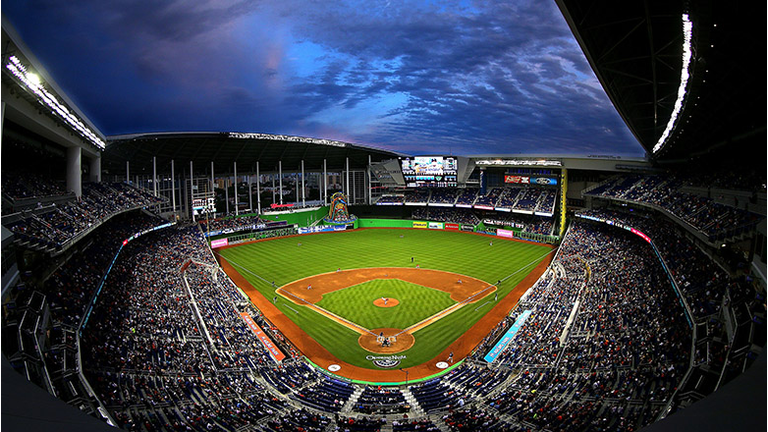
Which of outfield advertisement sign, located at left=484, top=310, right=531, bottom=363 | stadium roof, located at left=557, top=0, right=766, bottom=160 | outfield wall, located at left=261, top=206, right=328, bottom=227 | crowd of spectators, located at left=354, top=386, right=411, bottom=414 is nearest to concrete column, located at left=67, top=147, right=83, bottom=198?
crowd of spectators, located at left=354, top=386, right=411, bottom=414

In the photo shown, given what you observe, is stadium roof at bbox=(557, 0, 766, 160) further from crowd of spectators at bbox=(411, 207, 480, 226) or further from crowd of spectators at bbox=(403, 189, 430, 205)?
crowd of spectators at bbox=(403, 189, 430, 205)

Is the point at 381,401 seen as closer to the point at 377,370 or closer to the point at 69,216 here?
the point at 377,370

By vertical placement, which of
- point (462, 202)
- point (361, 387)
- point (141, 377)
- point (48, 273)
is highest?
point (462, 202)

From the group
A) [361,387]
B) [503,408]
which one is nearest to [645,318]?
[503,408]

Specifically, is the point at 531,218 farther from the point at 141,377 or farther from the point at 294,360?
the point at 141,377

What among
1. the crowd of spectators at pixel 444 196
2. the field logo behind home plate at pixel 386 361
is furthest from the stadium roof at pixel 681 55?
the crowd of spectators at pixel 444 196
